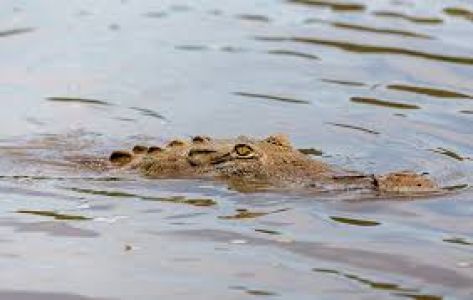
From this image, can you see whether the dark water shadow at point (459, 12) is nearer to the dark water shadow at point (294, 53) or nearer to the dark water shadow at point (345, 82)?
the dark water shadow at point (294, 53)

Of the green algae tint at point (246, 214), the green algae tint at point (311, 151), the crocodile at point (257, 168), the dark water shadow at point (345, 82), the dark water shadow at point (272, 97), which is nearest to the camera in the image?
the green algae tint at point (246, 214)

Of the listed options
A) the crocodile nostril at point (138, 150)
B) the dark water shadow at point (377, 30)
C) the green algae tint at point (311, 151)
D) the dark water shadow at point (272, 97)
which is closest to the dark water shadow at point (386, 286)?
the crocodile nostril at point (138, 150)

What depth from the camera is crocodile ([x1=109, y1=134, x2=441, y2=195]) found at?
8.80 meters

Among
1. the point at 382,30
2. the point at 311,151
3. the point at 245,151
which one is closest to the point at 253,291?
the point at 245,151

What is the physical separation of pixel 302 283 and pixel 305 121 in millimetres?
5304

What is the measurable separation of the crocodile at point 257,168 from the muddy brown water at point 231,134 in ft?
0.59

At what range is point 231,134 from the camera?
Answer: 11727 mm

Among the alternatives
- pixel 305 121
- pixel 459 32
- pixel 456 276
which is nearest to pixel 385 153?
pixel 305 121

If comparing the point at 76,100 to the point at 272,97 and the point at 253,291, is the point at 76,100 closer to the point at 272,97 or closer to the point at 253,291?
the point at 272,97

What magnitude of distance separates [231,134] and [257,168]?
242cm

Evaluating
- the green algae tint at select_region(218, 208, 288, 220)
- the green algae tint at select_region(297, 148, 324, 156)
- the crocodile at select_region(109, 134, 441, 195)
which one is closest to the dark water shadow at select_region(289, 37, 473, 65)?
the green algae tint at select_region(297, 148, 324, 156)

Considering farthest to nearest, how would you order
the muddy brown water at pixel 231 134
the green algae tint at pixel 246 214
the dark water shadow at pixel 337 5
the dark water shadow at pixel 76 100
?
1. the dark water shadow at pixel 337 5
2. the dark water shadow at pixel 76 100
3. the green algae tint at pixel 246 214
4. the muddy brown water at pixel 231 134

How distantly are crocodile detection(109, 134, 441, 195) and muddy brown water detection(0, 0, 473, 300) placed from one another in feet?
0.59

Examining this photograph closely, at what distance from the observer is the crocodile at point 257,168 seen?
8.80 m
